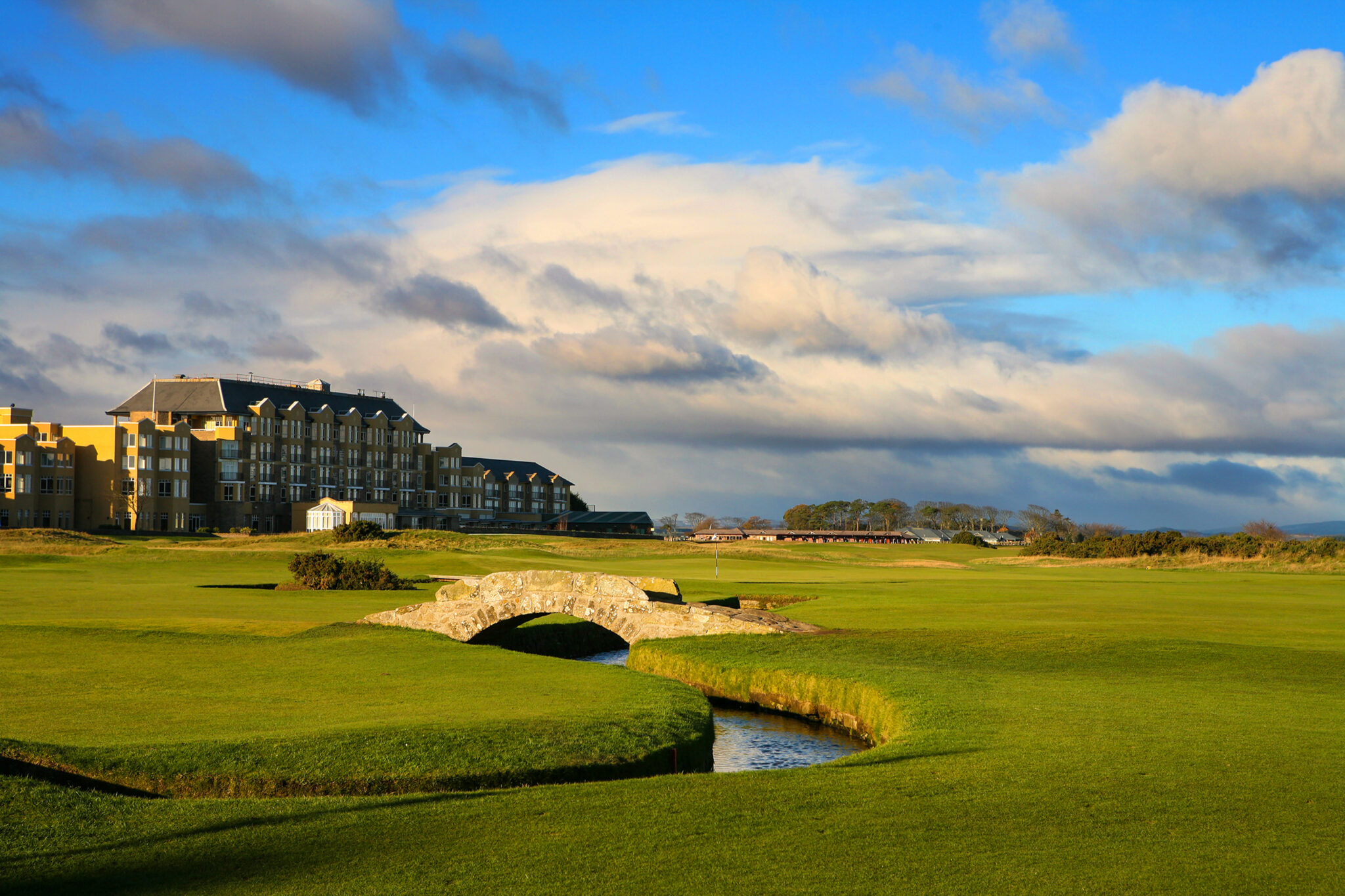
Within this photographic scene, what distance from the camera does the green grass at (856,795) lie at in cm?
877

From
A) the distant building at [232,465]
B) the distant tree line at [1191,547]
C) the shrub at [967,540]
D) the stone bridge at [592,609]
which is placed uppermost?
the distant building at [232,465]

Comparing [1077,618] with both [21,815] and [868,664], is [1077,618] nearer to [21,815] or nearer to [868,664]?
[868,664]

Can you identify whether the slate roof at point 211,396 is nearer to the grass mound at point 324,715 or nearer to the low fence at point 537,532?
the low fence at point 537,532

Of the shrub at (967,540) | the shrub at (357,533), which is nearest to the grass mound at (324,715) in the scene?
the shrub at (357,533)

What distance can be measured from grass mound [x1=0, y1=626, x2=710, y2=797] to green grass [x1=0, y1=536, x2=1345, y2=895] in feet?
0.69

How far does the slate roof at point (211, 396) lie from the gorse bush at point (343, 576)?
247ft

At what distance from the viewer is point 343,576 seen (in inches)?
1864

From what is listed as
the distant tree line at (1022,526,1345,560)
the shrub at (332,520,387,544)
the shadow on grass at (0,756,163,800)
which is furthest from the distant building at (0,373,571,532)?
the shadow on grass at (0,756,163,800)

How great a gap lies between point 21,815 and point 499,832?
450 cm

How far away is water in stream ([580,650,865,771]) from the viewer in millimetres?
18281

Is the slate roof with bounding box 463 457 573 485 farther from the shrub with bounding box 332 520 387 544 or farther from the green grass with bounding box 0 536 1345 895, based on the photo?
the green grass with bounding box 0 536 1345 895

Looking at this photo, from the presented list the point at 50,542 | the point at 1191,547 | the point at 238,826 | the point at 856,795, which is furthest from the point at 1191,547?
the point at 238,826

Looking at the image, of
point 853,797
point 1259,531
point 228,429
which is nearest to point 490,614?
point 853,797

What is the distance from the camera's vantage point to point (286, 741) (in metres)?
14.1
